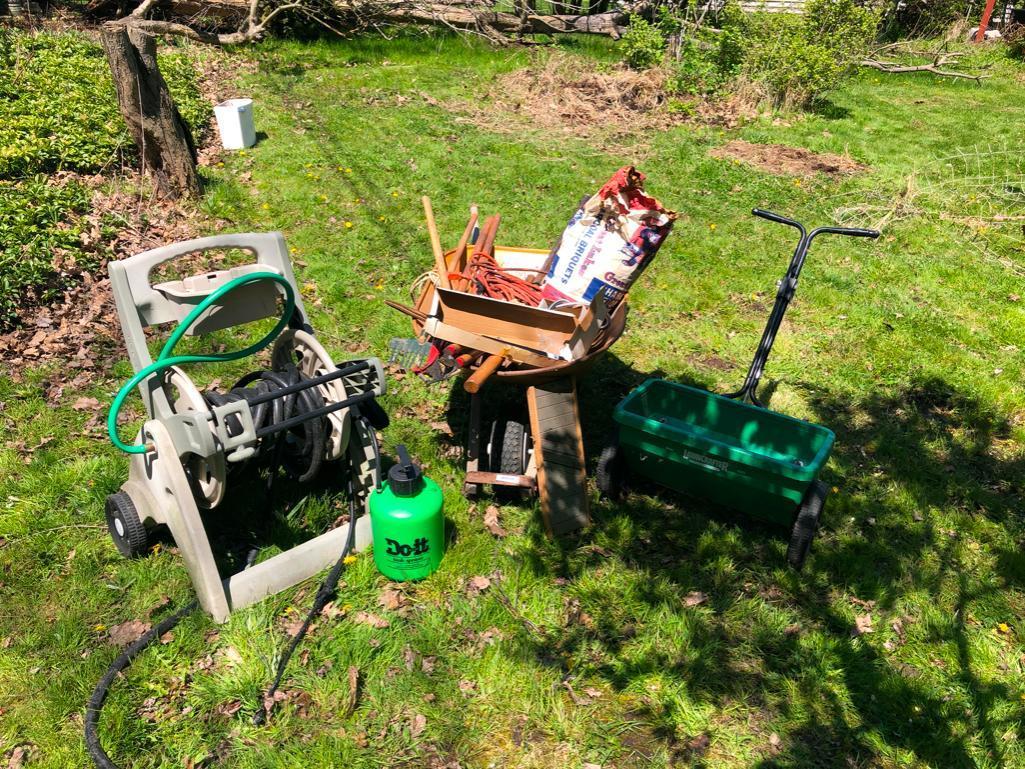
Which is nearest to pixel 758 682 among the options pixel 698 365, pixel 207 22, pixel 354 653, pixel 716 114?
pixel 354 653

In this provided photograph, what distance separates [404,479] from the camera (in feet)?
11.7

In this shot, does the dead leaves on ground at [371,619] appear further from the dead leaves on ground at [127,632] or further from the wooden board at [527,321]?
the wooden board at [527,321]

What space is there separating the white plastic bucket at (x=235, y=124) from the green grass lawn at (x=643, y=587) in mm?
1308

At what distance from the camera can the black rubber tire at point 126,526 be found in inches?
142

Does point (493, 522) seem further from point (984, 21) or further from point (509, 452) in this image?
point (984, 21)

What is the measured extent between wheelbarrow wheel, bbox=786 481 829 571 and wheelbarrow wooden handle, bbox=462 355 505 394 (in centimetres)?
176

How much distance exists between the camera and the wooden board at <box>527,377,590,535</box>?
12.9 feet

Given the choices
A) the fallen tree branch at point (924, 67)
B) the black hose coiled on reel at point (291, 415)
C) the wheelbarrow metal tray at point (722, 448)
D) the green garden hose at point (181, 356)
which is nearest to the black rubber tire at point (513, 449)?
the wheelbarrow metal tray at point (722, 448)

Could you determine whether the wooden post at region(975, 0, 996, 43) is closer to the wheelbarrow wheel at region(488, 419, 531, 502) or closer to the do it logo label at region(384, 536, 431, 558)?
the wheelbarrow wheel at region(488, 419, 531, 502)

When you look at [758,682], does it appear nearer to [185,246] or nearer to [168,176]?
[185,246]

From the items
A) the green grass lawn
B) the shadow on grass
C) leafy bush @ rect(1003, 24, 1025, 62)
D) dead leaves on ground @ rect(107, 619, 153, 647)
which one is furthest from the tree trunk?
leafy bush @ rect(1003, 24, 1025, 62)

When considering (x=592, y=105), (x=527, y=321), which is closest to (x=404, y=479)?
(x=527, y=321)

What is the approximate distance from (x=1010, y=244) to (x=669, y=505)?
597 centimetres

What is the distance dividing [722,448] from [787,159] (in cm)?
723
